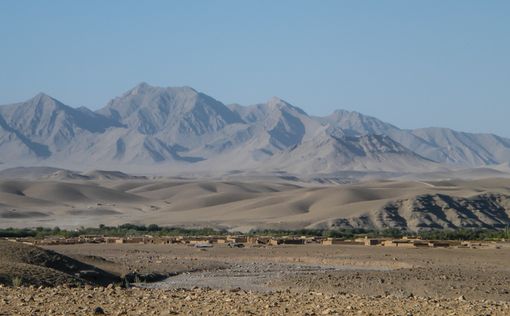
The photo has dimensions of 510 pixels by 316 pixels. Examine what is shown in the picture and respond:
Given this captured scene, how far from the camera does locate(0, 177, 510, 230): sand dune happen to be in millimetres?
67938

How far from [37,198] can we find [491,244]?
65.5 metres

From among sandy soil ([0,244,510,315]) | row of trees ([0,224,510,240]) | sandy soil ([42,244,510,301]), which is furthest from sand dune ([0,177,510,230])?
sandy soil ([0,244,510,315])

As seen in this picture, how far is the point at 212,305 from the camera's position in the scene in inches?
594

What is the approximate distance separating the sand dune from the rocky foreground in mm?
48627

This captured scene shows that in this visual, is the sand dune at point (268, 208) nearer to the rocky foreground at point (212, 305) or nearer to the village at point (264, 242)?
the village at point (264, 242)

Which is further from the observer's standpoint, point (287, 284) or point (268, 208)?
point (268, 208)

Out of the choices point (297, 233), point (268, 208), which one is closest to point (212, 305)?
point (297, 233)

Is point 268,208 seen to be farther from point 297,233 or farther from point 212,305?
point 212,305

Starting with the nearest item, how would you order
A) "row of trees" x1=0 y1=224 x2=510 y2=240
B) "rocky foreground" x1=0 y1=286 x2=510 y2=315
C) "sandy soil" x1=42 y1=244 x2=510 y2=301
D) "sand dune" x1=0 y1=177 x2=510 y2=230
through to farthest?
"rocky foreground" x1=0 y1=286 x2=510 y2=315, "sandy soil" x1=42 y1=244 x2=510 y2=301, "row of trees" x1=0 y1=224 x2=510 y2=240, "sand dune" x1=0 y1=177 x2=510 y2=230

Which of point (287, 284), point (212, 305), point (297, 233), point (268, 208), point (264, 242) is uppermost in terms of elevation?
point (268, 208)

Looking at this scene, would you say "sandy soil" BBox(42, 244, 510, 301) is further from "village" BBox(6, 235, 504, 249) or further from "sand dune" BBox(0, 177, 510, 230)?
"sand dune" BBox(0, 177, 510, 230)

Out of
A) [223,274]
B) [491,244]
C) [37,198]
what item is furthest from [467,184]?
[223,274]

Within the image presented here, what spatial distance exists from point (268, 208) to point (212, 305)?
66839 mm

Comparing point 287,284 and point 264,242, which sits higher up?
point 264,242
